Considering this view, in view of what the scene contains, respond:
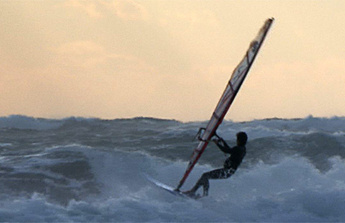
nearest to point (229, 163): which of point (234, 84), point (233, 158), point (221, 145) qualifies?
point (233, 158)

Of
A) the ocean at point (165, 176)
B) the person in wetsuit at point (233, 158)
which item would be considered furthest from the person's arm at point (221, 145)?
A: the ocean at point (165, 176)

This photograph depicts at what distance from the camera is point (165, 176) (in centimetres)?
1326

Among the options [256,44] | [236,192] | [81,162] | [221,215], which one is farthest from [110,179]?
[256,44]

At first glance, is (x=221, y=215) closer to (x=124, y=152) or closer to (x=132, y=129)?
(x=124, y=152)

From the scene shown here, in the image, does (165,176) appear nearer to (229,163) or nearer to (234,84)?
(229,163)

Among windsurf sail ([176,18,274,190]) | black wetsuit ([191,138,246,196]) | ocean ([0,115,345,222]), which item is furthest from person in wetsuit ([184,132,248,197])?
ocean ([0,115,345,222])

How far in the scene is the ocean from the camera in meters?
9.60

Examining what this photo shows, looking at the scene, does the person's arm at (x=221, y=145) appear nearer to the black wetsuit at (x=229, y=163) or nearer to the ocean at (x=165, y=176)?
the black wetsuit at (x=229, y=163)

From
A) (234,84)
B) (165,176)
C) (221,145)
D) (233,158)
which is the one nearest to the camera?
(221,145)

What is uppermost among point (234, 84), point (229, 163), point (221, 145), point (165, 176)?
point (234, 84)

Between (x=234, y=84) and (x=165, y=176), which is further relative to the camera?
(x=165, y=176)

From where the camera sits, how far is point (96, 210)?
9641mm

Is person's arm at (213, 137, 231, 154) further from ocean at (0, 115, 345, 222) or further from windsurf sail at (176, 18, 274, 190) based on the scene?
ocean at (0, 115, 345, 222)

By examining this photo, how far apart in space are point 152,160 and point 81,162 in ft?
6.14
